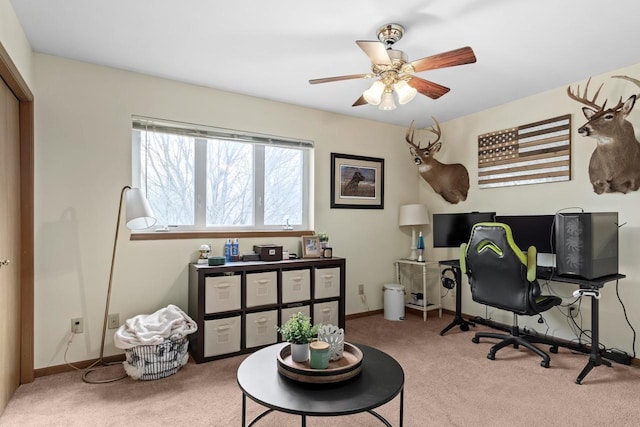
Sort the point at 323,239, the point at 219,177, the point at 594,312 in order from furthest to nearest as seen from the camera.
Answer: the point at 323,239 → the point at 219,177 → the point at 594,312

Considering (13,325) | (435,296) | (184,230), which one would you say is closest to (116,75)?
(184,230)

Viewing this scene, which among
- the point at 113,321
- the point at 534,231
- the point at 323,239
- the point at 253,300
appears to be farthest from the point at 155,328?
the point at 534,231

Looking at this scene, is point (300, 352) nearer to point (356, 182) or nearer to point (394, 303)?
point (394, 303)

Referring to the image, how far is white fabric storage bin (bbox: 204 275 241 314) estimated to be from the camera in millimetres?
2943

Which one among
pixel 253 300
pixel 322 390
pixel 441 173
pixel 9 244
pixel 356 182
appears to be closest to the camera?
pixel 322 390

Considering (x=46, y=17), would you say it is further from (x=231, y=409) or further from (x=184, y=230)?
(x=231, y=409)

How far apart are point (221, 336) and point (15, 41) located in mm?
2430

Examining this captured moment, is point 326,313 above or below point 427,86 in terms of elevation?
below

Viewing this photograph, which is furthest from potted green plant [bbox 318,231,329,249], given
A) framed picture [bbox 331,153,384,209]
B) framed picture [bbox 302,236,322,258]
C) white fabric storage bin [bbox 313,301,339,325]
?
white fabric storage bin [bbox 313,301,339,325]

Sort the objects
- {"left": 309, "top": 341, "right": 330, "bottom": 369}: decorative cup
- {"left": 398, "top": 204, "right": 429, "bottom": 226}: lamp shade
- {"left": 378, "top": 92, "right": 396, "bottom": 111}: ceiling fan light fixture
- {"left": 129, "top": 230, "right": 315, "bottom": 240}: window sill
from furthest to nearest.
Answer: {"left": 398, "top": 204, "right": 429, "bottom": 226}: lamp shade, {"left": 129, "top": 230, "right": 315, "bottom": 240}: window sill, {"left": 378, "top": 92, "right": 396, "bottom": 111}: ceiling fan light fixture, {"left": 309, "top": 341, "right": 330, "bottom": 369}: decorative cup

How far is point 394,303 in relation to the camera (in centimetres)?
416

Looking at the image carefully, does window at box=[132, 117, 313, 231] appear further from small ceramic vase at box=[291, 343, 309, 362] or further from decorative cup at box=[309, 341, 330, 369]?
decorative cup at box=[309, 341, 330, 369]

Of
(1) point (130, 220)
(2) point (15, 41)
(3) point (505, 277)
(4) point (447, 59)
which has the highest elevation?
(2) point (15, 41)

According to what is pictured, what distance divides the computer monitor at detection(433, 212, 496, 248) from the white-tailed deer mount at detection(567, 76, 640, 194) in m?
1.02
